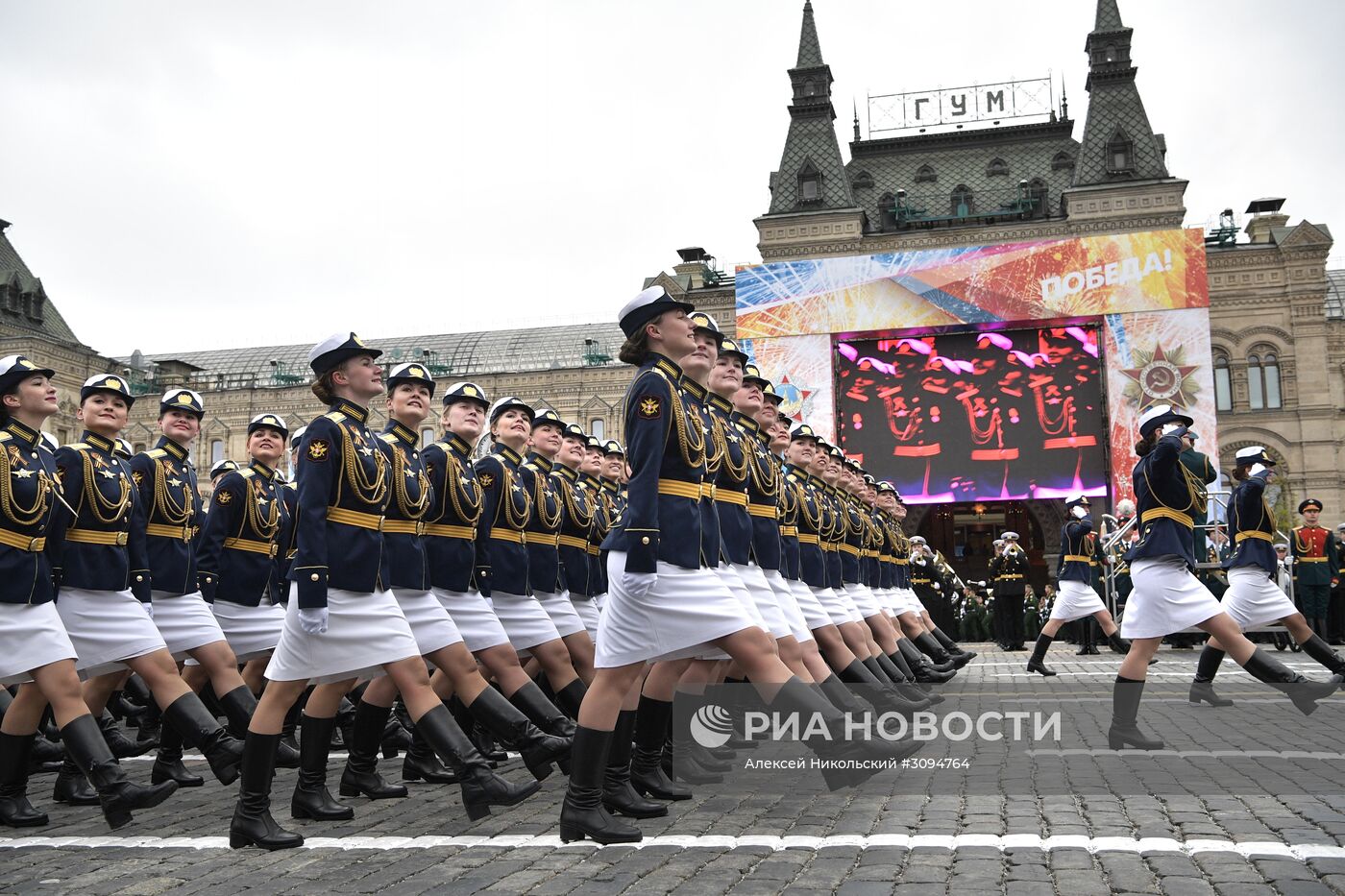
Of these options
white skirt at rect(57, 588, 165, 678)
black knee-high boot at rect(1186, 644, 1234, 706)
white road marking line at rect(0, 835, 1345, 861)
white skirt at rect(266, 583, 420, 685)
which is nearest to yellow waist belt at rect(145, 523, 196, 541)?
white skirt at rect(57, 588, 165, 678)

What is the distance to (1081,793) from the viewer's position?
5.83 meters

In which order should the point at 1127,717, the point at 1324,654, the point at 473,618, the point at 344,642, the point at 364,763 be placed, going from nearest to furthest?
the point at 344,642 → the point at 364,763 → the point at 473,618 → the point at 1127,717 → the point at 1324,654

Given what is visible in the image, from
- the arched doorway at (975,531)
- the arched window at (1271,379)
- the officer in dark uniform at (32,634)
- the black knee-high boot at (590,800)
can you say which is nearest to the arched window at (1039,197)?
the arched window at (1271,379)

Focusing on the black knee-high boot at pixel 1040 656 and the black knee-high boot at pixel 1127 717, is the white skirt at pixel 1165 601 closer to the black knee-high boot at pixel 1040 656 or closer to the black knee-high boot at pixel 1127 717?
the black knee-high boot at pixel 1127 717

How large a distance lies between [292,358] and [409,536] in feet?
189

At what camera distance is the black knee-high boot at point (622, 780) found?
5410 mm

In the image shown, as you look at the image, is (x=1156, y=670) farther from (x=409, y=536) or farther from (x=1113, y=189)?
(x=1113, y=189)

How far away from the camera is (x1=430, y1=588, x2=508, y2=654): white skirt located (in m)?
6.71

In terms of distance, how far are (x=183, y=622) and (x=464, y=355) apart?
51668 millimetres

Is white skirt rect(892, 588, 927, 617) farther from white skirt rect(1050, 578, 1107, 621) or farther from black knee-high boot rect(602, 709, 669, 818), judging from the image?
black knee-high boot rect(602, 709, 669, 818)

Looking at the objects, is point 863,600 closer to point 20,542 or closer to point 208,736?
point 208,736

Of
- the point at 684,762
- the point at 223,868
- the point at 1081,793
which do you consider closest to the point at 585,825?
the point at 223,868

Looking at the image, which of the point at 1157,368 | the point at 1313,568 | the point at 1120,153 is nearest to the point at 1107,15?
the point at 1120,153

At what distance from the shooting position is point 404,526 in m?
6.20
